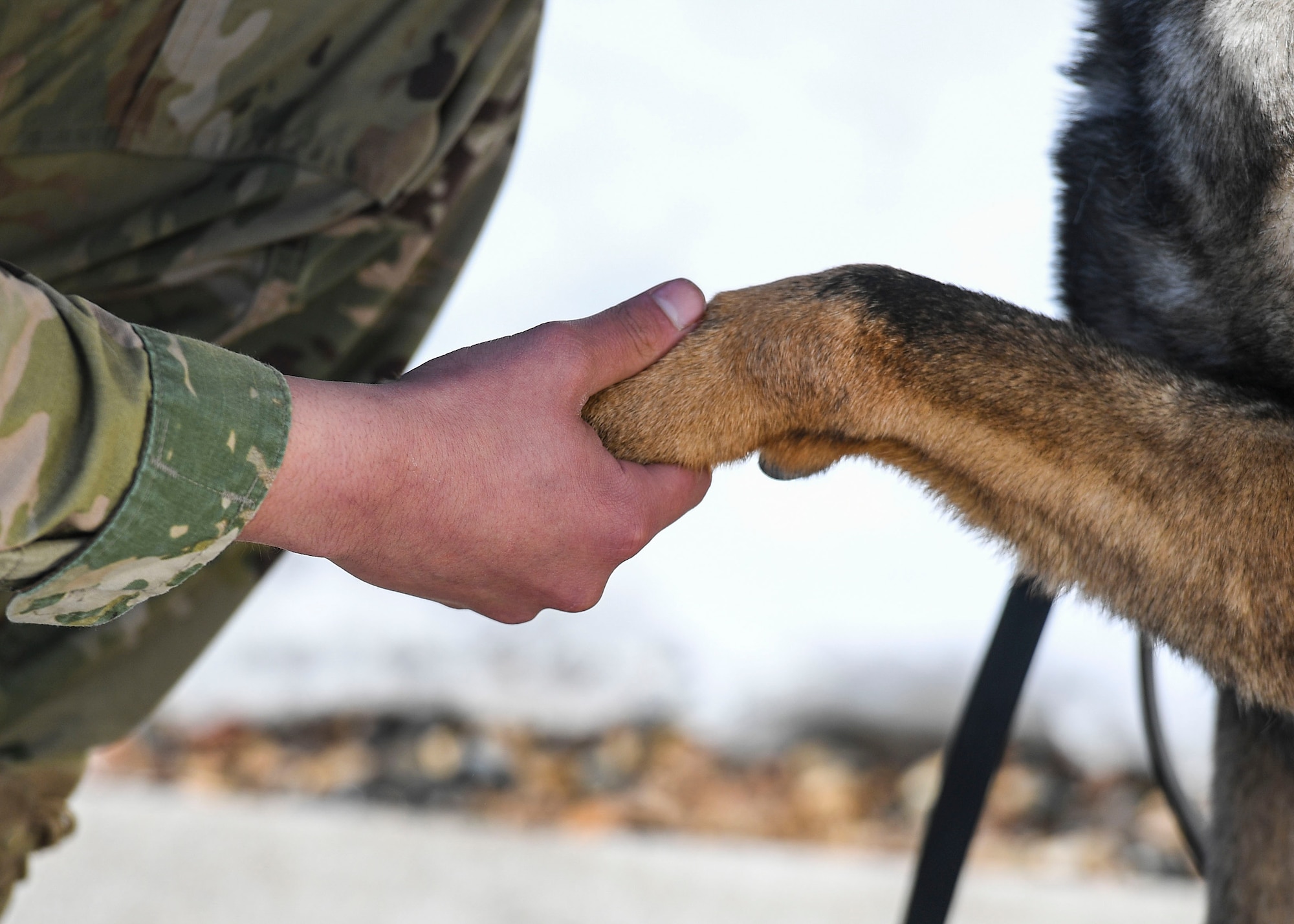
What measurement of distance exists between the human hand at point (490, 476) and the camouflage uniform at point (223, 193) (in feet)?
1.56

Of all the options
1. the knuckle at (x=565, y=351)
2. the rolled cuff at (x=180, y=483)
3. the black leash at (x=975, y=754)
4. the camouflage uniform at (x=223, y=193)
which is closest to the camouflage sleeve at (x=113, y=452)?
the rolled cuff at (x=180, y=483)

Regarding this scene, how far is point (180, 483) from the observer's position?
834mm

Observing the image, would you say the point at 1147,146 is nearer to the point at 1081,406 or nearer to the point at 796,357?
the point at 1081,406

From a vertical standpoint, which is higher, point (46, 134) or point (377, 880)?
point (46, 134)

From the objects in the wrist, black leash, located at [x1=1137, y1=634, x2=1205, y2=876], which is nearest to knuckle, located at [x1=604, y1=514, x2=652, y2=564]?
the wrist

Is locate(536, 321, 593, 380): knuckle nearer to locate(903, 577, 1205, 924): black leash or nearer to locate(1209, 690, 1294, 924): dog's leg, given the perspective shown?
locate(903, 577, 1205, 924): black leash

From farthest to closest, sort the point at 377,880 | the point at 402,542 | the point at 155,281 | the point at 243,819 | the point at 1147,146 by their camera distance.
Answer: the point at 243,819, the point at 377,880, the point at 155,281, the point at 1147,146, the point at 402,542

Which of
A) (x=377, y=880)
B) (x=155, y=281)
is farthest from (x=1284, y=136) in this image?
(x=377, y=880)

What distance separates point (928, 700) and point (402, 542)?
1.97 meters

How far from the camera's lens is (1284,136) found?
3.72 feet

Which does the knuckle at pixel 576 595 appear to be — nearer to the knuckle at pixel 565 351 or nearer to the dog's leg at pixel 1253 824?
the knuckle at pixel 565 351

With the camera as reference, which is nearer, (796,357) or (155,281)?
(796,357)

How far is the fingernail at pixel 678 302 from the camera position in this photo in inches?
42.4

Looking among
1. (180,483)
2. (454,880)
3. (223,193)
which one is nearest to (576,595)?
(180,483)
